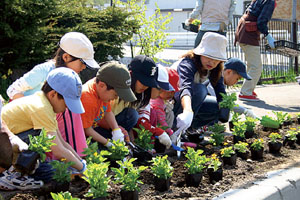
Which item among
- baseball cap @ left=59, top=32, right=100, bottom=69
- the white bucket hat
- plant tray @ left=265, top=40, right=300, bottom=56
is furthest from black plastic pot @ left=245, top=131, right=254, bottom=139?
plant tray @ left=265, top=40, right=300, bottom=56

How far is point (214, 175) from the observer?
11.9 feet

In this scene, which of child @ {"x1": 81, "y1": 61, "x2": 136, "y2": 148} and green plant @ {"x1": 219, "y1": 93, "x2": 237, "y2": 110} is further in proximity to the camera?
green plant @ {"x1": 219, "y1": 93, "x2": 237, "y2": 110}

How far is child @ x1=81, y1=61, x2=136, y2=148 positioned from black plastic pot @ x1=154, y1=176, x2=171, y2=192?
81cm

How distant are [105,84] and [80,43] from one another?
0.59m

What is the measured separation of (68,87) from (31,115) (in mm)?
357

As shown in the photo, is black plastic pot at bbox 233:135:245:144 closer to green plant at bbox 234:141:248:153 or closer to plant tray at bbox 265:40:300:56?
green plant at bbox 234:141:248:153

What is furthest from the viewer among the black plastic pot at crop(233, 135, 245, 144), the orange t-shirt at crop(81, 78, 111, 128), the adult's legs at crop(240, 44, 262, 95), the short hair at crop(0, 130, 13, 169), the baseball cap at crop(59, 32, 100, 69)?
the adult's legs at crop(240, 44, 262, 95)

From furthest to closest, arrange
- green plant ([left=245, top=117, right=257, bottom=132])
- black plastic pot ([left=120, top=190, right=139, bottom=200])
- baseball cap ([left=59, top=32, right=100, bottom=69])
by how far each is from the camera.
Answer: green plant ([left=245, top=117, right=257, bottom=132]) → baseball cap ([left=59, top=32, right=100, bottom=69]) → black plastic pot ([left=120, top=190, right=139, bottom=200])

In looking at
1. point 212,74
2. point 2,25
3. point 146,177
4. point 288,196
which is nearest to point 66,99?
point 146,177

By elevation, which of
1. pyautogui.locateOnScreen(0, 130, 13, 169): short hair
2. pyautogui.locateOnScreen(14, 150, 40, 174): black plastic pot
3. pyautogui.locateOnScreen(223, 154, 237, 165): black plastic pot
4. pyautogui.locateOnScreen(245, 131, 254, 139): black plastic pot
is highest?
pyautogui.locateOnScreen(0, 130, 13, 169): short hair

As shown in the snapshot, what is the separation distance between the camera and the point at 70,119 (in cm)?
372

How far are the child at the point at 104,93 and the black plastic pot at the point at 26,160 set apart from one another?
1.14 metres

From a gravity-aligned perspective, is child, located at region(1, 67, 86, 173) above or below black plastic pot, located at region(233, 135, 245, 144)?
above

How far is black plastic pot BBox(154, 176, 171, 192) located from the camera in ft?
10.7
